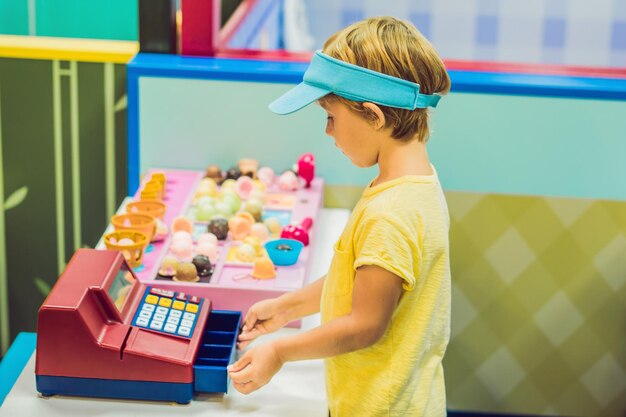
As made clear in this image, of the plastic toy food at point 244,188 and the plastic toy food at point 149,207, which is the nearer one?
the plastic toy food at point 149,207

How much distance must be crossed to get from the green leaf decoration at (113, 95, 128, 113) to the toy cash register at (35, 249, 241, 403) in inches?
37.8

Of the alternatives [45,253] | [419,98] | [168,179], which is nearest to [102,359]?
[419,98]

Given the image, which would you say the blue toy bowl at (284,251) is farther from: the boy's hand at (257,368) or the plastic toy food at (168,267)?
the boy's hand at (257,368)

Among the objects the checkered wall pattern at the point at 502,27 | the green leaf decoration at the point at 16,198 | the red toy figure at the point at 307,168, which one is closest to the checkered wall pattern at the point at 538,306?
the red toy figure at the point at 307,168

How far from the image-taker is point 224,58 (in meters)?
2.25

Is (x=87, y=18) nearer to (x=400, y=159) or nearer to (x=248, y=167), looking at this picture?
(x=248, y=167)

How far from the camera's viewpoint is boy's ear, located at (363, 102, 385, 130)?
1.28m

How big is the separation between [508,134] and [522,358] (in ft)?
1.83

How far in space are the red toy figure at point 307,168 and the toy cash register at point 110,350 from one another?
0.68m

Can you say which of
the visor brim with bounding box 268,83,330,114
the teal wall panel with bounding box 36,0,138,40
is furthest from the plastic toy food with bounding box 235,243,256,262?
the teal wall panel with bounding box 36,0,138,40

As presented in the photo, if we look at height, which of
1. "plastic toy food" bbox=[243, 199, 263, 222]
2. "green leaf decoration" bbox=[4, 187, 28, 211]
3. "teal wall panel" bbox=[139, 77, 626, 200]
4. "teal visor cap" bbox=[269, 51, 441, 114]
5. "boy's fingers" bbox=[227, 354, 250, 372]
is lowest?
"green leaf decoration" bbox=[4, 187, 28, 211]

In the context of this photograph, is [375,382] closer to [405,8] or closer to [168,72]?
[168,72]

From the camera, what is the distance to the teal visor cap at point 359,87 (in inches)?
49.9

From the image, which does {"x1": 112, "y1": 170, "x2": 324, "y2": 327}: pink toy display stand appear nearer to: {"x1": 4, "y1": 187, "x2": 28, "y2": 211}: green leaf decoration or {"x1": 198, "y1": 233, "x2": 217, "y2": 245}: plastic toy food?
{"x1": 198, "y1": 233, "x2": 217, "y2": 245}: plastic toy food
